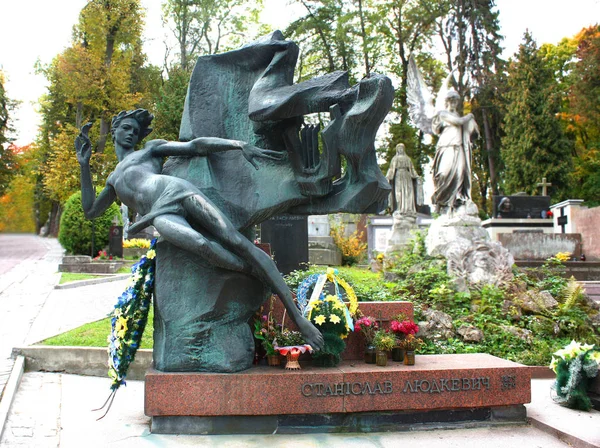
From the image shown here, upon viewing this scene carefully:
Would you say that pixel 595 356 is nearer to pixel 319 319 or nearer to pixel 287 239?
pixel 319 319

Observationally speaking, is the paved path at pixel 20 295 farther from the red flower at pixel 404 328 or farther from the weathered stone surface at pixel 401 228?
the weathered stone surface at pixel 401 228

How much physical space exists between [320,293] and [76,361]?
11.4 feet

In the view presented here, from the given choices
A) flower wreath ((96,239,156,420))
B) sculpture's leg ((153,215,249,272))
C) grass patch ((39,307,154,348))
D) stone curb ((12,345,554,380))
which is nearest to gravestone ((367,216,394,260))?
grass patch ((39,307,154,348))

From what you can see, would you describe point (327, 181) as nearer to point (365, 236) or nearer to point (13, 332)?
point (13, 332)

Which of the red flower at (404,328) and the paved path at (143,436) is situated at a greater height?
the red flower at (404,328)

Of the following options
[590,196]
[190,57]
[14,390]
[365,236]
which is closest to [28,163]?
[190,57]

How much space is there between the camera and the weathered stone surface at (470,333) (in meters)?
8.54

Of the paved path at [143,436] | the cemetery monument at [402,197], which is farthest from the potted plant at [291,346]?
the cemetery monument at [402,197]

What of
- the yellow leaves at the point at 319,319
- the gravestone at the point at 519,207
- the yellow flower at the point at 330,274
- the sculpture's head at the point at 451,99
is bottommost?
the yellow leaves at the point at 319,319

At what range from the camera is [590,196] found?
35.3 meters

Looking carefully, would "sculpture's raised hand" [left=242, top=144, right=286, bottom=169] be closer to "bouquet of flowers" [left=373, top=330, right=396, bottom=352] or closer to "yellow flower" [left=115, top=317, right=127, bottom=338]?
"yellow flower" [left=115, top=317, right=127, bottom=338]

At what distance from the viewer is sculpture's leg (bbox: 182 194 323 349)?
4.88 meters

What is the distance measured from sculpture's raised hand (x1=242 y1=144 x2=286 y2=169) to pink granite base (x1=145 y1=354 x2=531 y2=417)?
1806mm

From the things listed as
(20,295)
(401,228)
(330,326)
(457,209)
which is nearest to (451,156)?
(457,209)
